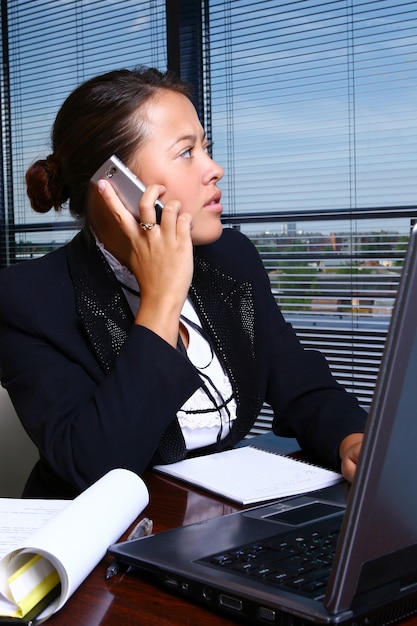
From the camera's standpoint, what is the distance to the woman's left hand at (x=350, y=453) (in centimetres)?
115

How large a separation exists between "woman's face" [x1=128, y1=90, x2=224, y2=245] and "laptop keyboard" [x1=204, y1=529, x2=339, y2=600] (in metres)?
0.83

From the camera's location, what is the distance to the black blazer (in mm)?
1220

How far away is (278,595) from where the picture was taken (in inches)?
25.5

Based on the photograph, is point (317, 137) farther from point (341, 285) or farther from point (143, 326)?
point (143, 326)

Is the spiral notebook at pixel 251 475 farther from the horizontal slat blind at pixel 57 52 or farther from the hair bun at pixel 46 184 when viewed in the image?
the horizontal slat blind at pixel 57 52

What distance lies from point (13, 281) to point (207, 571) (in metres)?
0.86

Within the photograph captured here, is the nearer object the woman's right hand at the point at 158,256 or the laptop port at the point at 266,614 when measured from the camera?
the laptop port at the point at 266,614

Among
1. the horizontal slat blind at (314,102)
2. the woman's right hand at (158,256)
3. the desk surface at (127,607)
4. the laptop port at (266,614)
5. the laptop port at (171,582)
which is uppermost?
the horizontal slat blind at (314,102)

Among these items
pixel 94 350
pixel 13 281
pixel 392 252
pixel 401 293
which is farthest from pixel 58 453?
pixel 392 252

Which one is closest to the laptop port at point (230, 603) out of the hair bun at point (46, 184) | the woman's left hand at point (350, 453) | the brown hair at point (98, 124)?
the woman's left hand at point (350, 453)

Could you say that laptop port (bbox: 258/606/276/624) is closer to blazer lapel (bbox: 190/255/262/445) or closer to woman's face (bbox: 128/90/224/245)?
blazer lapel (bbox: 190/255/262/445)

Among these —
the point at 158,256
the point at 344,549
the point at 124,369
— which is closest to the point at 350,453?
the point at 124,369

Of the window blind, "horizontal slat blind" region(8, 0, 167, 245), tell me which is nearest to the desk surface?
the window blind

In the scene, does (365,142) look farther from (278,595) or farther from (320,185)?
(278,595)
